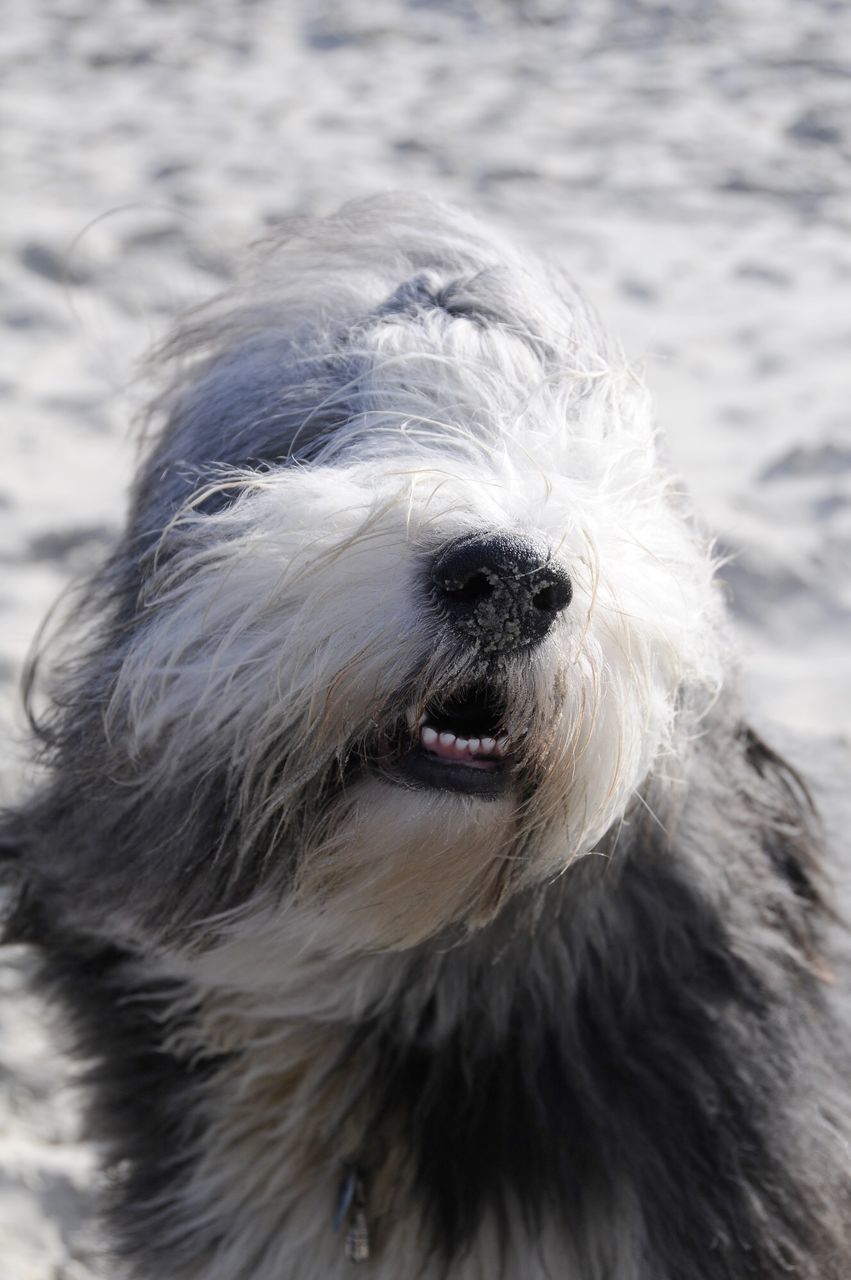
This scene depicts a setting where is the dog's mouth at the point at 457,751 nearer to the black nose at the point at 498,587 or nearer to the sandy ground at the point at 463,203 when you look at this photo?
the black nose at the point at 498,587

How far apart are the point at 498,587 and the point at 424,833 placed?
0.27m

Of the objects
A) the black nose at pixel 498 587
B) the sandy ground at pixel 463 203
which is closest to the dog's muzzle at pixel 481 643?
the black nose at pixel 498 587

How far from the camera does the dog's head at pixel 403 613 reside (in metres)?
1.57

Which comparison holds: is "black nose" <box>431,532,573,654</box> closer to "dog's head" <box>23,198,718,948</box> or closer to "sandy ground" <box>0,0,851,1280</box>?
"dog's head" <box>23,198,718,948</box>

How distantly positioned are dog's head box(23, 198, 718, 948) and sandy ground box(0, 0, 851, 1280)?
0.78 metres

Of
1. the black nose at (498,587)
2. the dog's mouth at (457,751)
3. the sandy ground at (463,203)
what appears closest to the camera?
the black nose at (498,587)

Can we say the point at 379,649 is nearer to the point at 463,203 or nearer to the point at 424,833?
the point at 424,833

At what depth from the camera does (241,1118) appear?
Result: 206cm

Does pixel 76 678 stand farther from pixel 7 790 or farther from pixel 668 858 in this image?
pixel 7 790

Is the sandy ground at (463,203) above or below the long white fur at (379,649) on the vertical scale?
below

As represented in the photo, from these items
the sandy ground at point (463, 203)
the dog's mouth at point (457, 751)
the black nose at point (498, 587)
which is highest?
the black nose at point (498, 587)

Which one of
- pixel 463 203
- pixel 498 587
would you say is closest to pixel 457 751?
pixel 498 587

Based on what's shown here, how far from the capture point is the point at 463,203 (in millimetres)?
4785

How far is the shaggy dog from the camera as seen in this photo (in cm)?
161
